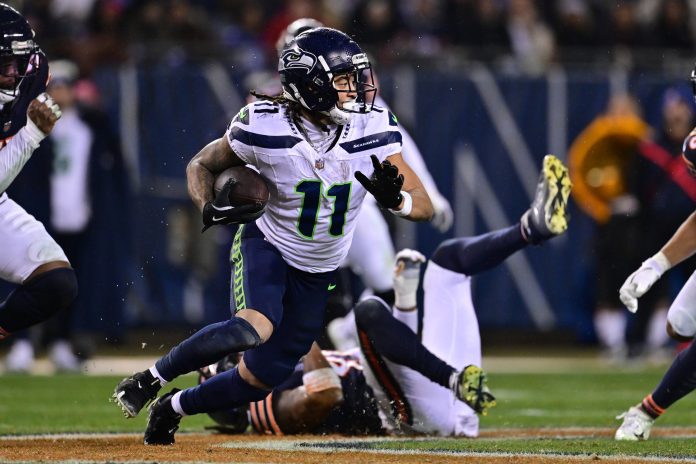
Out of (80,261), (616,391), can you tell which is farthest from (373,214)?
(80,261)

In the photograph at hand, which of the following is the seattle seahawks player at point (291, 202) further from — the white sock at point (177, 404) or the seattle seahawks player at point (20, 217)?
the seattle seahawks player at point (20, 217)

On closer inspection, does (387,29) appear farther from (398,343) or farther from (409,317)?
(398,343)

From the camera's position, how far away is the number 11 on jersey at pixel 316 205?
5379 millimetres

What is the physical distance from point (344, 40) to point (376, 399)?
162cm

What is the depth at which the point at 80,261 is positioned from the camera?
33.3 ft

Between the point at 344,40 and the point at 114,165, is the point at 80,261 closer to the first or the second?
the point at 114,165

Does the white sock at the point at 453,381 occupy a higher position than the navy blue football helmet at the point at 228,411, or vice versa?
the white sock at the point at 453,381

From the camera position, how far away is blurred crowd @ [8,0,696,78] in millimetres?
11211

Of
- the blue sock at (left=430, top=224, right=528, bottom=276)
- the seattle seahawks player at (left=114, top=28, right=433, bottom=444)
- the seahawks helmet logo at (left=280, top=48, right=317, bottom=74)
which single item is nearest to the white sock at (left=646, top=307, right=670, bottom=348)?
the blue sock at (left=430, top=224, right=528, bottom=276)

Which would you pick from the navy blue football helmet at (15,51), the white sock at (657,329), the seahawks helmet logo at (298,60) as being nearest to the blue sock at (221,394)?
the seahawks helmet logo at (298,60)

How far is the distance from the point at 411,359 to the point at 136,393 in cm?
121

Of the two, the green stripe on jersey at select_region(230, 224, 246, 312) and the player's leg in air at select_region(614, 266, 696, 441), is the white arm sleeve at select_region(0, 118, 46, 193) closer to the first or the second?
the green stripe on jersey at select_region(230, 224, 246, 312)

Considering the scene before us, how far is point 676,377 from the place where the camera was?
5746mm

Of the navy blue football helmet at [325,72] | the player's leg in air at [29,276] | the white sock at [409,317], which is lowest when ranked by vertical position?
the white sock at [409,317]
